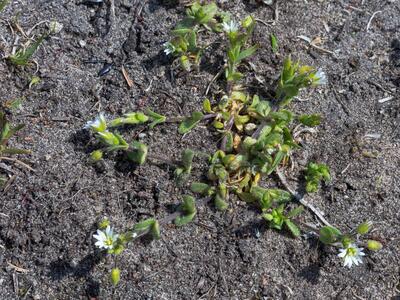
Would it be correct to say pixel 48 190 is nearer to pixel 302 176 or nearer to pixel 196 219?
pixel 196 219

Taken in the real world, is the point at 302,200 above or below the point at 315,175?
below

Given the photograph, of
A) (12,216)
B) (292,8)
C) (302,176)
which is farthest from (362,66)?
(12,216)

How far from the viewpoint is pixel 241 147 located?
3.01 m

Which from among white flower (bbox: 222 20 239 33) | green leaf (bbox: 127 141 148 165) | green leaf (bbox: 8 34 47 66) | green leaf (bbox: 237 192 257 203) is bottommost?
green leaf (bbox: 237 192 257 203)

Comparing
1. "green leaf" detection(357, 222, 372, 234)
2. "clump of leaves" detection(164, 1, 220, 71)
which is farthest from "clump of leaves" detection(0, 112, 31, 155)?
"green leaf" detection(357, 222, 372, 234)

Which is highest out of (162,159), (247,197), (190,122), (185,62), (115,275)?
(185,62)

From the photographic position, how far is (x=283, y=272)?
9.52ft

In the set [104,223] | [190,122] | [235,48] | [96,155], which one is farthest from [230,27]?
[104,223]

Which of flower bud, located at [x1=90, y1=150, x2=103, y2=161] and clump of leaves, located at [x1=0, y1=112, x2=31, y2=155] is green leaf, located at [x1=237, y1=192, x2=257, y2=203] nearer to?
flower bud, located at [x1=90, y1=150, x2=103, y2=161]

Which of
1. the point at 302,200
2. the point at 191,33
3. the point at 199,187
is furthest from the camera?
the point at 191,33

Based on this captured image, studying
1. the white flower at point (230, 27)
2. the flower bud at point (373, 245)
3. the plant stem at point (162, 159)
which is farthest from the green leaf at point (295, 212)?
the white flower at point (230, 27)

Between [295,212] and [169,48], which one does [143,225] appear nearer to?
[295,212]

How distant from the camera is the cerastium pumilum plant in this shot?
2.84 meters

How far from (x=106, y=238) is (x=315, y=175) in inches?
41.5
